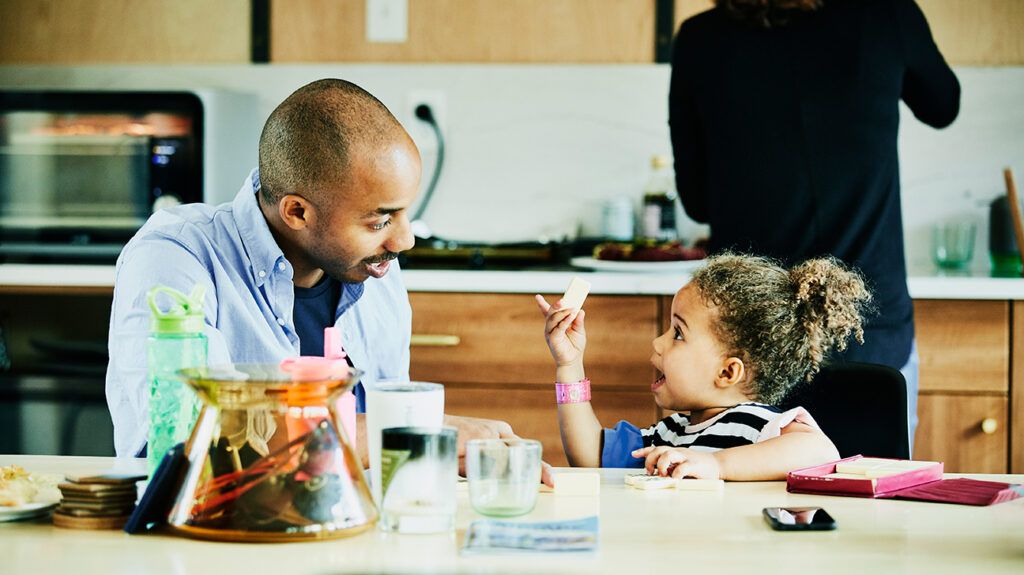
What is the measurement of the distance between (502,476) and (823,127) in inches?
57.6

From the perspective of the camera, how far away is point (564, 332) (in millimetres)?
1829

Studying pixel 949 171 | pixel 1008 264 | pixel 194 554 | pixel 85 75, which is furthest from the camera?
pixel 85 75

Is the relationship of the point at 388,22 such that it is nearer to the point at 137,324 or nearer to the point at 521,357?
the point at 521,357

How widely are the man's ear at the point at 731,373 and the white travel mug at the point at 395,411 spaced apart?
0.76m

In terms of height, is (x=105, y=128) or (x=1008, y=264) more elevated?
(x=105, y=128)

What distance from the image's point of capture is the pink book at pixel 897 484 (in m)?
1.36

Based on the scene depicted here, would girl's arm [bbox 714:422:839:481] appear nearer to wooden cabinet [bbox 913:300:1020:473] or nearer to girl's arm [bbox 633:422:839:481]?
girl's arm [bbox 633:422:839:481]

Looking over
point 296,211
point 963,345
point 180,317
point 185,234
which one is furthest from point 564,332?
point 963,345

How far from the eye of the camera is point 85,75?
12.2ft

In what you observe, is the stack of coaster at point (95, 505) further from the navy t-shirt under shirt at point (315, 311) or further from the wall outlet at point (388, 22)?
the wall outlet at point (388, 22)

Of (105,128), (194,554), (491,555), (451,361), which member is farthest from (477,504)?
(105,128)

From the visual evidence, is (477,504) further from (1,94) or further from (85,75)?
(85,75)

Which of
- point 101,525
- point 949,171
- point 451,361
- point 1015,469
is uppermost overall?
point 949,171

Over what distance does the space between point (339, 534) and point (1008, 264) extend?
254 cm
